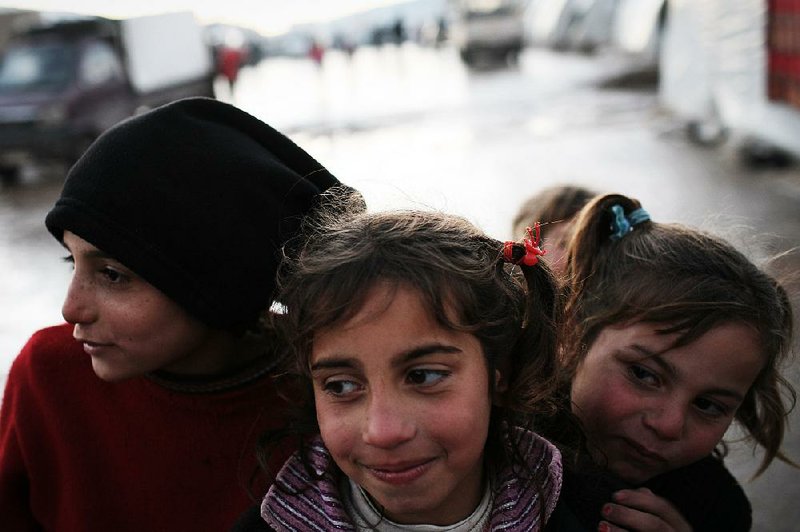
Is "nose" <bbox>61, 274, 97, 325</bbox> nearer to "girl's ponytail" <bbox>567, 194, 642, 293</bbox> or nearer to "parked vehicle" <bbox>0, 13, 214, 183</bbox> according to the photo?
"girl's ponytail" <bbox>567, 194, 642, 293</bbox>

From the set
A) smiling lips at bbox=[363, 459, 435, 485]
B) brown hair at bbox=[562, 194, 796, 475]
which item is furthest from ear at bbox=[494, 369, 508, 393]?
brown hair at bbox=[562, 194, 796, 475]

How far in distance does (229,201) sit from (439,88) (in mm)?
17932

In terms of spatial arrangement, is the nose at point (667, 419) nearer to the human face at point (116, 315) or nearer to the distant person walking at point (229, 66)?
the human face at point (116, 315)

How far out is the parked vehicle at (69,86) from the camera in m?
11.9

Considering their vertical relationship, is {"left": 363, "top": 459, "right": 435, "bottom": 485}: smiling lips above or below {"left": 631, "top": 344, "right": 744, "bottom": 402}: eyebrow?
above

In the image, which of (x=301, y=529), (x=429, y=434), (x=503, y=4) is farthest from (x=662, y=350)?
(x=503, y=4)

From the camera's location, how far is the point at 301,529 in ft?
5.31

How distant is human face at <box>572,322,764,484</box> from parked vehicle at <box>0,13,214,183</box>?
11.0 meters

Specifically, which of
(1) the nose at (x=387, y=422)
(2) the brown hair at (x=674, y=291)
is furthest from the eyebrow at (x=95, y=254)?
(2) the brown hair at (x=674, y=291)

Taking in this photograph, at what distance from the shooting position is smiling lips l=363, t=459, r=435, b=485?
59.1 inches

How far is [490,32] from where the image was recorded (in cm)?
2352

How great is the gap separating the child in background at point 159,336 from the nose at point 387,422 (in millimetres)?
517

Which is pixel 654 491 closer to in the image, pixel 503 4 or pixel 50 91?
pixel 50 91

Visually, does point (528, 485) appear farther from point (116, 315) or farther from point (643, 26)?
point (643, 26)
